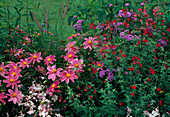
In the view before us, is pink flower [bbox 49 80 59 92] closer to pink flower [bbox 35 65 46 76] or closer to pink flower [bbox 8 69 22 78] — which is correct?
pink flower [bbox 35 65 46 76]

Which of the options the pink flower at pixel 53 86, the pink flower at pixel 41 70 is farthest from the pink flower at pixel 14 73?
the pink flower at pixel 53 86

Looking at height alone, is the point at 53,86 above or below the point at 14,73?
below

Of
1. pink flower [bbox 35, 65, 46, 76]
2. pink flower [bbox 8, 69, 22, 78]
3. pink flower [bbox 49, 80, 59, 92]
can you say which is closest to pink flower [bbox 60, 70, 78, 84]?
pink flower [bbox 49, 80, 59, 92]

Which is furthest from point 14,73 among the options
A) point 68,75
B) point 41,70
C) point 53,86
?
point 68,75

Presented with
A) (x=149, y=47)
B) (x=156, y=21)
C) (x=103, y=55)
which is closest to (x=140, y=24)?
(x=156, y=21)

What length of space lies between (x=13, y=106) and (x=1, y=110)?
0.12 meters

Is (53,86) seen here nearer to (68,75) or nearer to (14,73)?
(68,75)

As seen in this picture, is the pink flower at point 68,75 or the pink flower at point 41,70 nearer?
the pink flower at point 68,75

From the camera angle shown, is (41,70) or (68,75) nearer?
(68,75)

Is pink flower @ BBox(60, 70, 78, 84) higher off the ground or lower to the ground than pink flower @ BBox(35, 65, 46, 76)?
lower

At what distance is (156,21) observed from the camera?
338 centimetres

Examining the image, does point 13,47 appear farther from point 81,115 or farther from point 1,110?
point 81,115

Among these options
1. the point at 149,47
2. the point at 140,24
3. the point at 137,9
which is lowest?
the point at 149,47

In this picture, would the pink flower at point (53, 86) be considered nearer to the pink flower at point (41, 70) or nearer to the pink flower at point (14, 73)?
the pink flower at point (41, 70)
